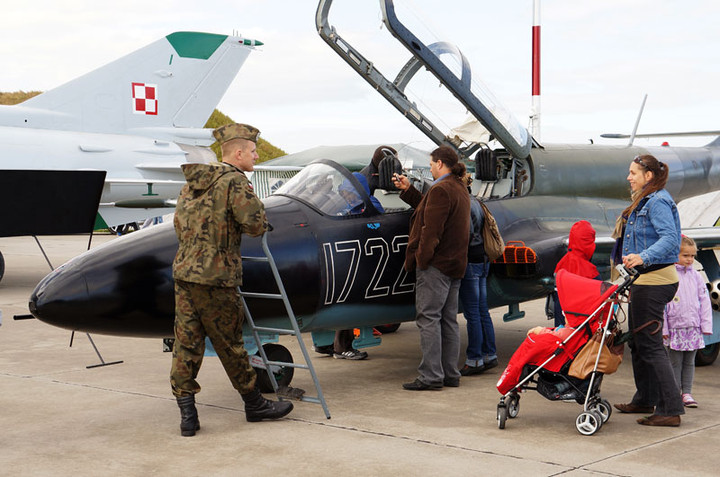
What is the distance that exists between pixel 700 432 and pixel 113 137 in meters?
15.9

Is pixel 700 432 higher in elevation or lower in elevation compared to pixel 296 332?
A: lower

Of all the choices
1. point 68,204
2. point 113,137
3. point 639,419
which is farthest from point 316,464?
point 113,137

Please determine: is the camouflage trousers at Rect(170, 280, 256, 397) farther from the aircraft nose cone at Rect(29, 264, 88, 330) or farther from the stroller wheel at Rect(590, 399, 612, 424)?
the stroller wheel at Rect(590, 399, 612, 424)

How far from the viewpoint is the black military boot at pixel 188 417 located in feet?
16.9

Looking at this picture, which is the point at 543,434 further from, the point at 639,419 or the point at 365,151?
the point at 365,151

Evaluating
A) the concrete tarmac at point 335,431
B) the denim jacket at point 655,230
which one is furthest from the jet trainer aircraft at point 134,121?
the denim jacket at point 655,230

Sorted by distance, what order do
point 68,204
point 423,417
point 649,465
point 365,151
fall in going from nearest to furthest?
1. point 649,465
2. point 423,417
3. point 68,204
4. point 365,151

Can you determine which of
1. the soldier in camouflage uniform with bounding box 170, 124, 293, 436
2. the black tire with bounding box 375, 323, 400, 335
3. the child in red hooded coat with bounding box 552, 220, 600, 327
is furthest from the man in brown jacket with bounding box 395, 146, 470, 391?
the black tire with bounding box 375, 323, 400, 335

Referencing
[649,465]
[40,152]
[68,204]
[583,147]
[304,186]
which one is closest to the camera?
[649,465]

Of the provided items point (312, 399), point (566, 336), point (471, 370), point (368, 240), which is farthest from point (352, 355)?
point (566, 336)

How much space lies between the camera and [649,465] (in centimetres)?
449

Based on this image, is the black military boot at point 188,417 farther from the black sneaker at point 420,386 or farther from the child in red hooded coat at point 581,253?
the child in red hooded coat at point 581,253

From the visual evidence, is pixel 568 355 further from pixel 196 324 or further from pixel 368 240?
pixel 196 324

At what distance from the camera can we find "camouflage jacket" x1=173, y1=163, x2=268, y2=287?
16.7ft
